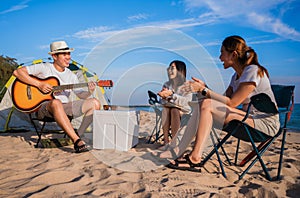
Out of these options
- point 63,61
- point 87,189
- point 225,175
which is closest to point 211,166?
point 225,175

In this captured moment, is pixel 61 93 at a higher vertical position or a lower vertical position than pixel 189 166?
higher

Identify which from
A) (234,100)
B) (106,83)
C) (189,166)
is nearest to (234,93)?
(234,100)

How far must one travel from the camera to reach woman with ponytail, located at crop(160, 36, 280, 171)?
2.17 metres

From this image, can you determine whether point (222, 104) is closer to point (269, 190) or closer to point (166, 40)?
point (269, 190)

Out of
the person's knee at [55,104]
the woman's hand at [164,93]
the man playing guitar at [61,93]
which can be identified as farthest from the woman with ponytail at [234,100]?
the person's knee at [55,104]

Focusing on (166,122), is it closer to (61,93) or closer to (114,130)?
(114,130)

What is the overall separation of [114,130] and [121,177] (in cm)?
106

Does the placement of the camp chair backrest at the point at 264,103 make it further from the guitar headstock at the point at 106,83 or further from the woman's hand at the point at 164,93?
the guitar headstock at the point at 106,83

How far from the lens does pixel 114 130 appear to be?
3166 mm

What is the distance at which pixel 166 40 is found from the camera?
9.19 ft

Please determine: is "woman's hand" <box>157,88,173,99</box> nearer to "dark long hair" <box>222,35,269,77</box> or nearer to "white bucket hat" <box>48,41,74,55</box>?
"dark long hair" <box>222,35,269,77</box>

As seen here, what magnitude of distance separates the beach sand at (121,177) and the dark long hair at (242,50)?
969 millimetres

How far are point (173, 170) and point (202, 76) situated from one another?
0.97 metres

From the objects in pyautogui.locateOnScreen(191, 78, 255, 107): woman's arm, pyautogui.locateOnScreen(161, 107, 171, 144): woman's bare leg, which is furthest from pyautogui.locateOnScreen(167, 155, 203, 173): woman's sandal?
pyautogui.locateOnScreen(161, 107, 171, 144): woman's bare leg
